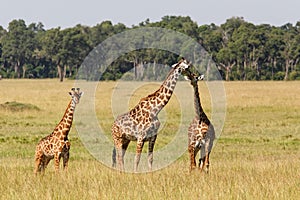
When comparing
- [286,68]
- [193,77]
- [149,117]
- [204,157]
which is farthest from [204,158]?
[286,68]

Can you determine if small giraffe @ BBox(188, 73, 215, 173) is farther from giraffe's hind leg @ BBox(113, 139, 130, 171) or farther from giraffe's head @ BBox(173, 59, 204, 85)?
giraffe's hind leg @ BBox(113, 139, 130, 171)

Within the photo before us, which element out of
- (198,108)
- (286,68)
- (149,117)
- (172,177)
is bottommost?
(172,177)

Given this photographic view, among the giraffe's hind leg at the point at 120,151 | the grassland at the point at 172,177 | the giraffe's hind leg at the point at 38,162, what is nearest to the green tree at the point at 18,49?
the grassland at the point at 172,177

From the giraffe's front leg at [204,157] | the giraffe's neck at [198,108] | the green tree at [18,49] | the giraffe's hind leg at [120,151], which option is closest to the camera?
the giraffe's neck at [198,108]

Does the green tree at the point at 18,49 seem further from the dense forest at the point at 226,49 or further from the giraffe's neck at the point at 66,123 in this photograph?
the giraffe's neck at the point at 66,123

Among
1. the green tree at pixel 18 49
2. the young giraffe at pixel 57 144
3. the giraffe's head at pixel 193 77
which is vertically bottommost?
the young giraffe at pixel 57 144

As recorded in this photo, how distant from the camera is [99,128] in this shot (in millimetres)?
22562

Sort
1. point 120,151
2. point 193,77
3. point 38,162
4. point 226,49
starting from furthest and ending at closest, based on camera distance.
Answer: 1. point 226,49
2. point 120,151
3. point 38,162
4. point 193,77

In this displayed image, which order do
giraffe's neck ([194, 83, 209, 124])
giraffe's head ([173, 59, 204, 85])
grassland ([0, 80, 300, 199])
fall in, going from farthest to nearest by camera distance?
giraffe's neck ([194, 83, 209, 124]) → giraffe's head ([173, 59, 204, 85]) → grassland ([0, 80, 300, 199])

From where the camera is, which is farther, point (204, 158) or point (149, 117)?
point (204, 158)

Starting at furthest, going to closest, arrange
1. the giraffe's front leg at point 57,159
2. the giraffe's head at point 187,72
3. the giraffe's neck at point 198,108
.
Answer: the giraffe's neck at point 198,108 < the giraffe's head at point 187,72 < the giraffe's front leg at point 57,159

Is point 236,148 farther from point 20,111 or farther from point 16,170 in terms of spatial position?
point 20,111

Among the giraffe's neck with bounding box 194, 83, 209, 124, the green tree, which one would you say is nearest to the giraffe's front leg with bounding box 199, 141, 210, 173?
the giraffe's neck with bounding box 194, 83, 209, 124

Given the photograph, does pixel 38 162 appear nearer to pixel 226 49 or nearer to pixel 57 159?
pixel 57 159
